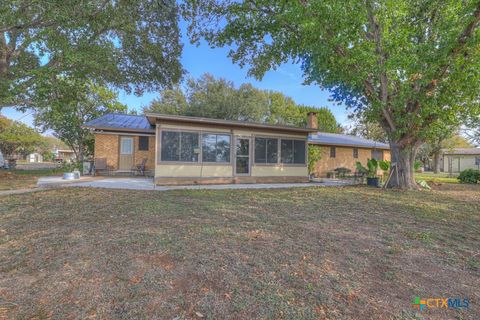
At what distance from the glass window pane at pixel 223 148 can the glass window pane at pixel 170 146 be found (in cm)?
180

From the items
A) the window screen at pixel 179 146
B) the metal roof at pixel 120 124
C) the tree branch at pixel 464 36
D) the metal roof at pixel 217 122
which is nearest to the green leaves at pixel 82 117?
the metal roof at pixel 120 124

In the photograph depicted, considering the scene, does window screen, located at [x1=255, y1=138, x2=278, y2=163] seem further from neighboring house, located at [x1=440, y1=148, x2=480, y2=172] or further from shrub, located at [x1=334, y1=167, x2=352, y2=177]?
neighboring house, located at [x1=440, y1=148, x2=480, y2=172]

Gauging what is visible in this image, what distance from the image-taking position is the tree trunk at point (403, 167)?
36.8 ft

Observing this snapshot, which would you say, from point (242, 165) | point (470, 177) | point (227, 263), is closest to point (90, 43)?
point (242, 165)

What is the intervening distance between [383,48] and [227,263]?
380 inches

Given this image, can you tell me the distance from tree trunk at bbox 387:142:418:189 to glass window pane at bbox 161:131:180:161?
31.5 ft

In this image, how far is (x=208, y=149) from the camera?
36.8 ft

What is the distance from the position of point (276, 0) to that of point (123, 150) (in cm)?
1115

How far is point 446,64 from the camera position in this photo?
855 centimetres

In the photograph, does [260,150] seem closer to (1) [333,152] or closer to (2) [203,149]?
(2) [203,149]

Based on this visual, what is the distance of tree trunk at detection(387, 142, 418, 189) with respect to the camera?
1121 cm

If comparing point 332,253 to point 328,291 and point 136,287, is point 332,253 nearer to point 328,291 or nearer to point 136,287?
point 328,291

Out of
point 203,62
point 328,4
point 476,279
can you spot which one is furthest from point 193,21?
point 203,62

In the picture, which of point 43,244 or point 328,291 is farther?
point 43,244
